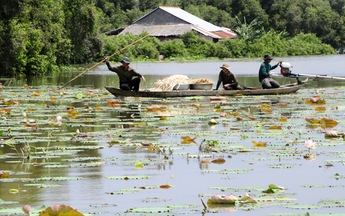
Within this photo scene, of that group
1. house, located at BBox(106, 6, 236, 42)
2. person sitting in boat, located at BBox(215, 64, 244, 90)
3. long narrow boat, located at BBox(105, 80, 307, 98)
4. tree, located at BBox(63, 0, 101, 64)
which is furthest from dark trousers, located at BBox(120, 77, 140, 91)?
house, located at BBox(106, 6, 236, 42)

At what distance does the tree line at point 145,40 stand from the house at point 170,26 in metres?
2.23

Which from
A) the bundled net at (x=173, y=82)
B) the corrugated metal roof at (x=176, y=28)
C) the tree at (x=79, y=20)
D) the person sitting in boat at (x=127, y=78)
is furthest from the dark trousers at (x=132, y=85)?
the corrugated metal roof at (x=176, y=28)

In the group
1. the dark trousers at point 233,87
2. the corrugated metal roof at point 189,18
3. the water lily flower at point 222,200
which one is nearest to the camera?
the water lily flower at point 222,200

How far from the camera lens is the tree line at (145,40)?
41.9 metres

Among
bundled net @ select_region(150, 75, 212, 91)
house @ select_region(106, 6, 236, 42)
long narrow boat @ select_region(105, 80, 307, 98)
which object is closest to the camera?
long narrow boat @ select_region(105, 80, 307, 98)

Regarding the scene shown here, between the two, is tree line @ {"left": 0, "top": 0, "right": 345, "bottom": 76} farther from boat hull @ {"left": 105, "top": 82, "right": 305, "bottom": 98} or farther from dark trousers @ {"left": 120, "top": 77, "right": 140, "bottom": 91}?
boat hull @ {"left": 105, "top": 82, "right": 305, "bottom": 98}

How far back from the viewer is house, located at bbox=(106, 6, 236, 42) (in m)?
90.5

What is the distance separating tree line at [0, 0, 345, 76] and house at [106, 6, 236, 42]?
2233 millimetres

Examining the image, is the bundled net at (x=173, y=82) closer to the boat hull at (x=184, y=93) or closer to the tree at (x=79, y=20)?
the boat hull at (x=184, y=93)

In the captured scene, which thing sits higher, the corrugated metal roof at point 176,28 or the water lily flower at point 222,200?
the water lily flower at point 222,200

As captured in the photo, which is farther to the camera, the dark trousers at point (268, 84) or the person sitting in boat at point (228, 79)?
the dark trousers at point (268, 84)

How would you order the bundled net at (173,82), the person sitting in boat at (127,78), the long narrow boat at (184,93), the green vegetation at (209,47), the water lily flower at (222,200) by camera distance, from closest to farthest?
the water lily flower at (222,200) < the long narrow boat at (184,93) < the person sitting in boat at (127,78) < the bundled net at (173,82) < the green vegetation at (209,47)

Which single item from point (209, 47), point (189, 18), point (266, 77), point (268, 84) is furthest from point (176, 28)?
point (268, 84)

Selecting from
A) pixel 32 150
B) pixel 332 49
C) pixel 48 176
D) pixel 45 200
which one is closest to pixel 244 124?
pixel 32 150
